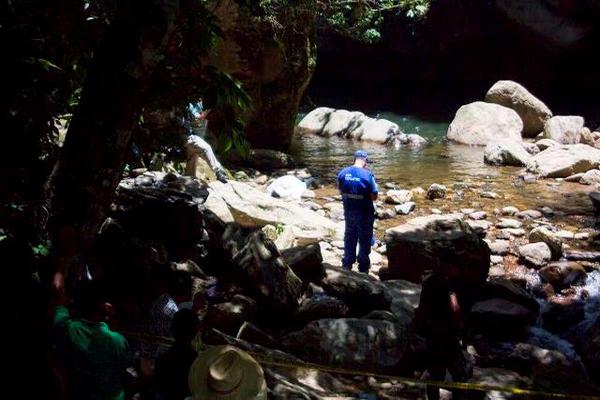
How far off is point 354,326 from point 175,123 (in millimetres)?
2634

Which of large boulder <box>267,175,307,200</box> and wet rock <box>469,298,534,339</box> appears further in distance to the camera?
large boulder <box>267,175,307,200</box>

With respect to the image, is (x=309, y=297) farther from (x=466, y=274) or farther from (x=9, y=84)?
(x=9, y=84)

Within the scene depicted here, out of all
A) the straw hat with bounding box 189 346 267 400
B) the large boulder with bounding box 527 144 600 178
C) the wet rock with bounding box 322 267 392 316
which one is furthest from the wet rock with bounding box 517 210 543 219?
the straw hat with bounding box 189 346 267 400

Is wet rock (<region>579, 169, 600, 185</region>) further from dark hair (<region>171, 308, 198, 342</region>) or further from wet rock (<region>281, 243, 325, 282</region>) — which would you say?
dark hair (<region>171, 308, 198, 342</region>)

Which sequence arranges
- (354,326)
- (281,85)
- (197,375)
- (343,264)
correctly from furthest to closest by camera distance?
(281,85) → (343,264) → (354,326) → (197,375)

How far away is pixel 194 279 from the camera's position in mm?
5414

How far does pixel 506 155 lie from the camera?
50.3ft

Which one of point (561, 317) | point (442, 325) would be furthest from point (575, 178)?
point (442, 325)

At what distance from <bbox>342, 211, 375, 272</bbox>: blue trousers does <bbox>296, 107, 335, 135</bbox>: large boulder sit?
13.5 m

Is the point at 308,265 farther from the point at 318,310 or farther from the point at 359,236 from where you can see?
the point at 359,236

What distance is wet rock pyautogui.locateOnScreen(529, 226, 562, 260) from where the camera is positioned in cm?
887

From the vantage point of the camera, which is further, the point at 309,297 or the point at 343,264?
the point at 343,264

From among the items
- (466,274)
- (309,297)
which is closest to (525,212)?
(466,274)

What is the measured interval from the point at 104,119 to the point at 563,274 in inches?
263
